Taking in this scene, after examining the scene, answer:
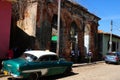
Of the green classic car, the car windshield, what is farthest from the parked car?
the car windshield

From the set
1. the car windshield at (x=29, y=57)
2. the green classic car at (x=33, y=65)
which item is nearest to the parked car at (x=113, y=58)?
the green classic car at (x=33, y=65)

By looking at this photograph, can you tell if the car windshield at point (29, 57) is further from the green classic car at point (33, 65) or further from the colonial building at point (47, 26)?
the colonial building at point (47, 26)

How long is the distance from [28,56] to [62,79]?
242 centimetres

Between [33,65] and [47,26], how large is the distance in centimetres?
Answer: 883

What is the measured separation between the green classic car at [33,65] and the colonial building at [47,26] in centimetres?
596

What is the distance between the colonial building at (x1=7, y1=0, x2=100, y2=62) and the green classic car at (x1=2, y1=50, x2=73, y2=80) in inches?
234

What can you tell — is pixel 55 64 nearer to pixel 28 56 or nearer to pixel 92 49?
pixel 28 56

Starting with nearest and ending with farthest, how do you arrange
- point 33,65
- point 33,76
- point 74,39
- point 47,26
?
point 33,65 → point 33,76 → point 47,26 → point 74,39

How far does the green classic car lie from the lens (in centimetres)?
1241

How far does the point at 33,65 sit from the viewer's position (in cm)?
1297

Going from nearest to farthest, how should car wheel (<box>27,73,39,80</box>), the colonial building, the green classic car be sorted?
the green classic car, car wheel (<box>27,73,39,80</box>), the colonial building

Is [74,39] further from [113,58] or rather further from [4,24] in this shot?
[4,24]

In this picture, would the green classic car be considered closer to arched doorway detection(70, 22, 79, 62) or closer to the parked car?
arched doorway detection(70, 22, 79, 62)

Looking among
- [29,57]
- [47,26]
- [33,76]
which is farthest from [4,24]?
[33,76]
